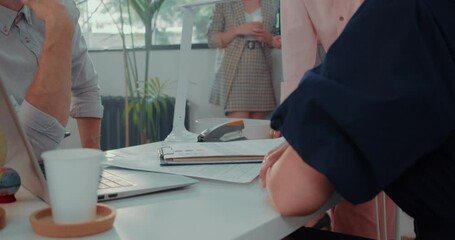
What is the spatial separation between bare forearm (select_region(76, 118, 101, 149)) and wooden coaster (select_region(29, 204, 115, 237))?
990 millimetres

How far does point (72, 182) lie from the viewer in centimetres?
55

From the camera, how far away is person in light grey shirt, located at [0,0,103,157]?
0.92 m

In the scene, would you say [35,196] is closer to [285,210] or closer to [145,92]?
[285,210]

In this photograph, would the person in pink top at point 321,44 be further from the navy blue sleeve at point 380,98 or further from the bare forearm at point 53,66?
the navy blue sleeve at point 380,98

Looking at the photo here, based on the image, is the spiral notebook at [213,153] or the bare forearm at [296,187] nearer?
the bare forearm at [296,187]

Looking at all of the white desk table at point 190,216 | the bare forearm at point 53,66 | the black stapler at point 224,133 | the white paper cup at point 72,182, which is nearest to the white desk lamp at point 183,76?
the black stapler at point 224,133

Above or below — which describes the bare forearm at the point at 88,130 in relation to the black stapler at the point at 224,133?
below

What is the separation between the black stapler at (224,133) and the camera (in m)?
1.35

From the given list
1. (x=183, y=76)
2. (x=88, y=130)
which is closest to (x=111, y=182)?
(x=183, y=76)

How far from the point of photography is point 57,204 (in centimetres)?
58

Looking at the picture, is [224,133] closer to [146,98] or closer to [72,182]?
[72,182]

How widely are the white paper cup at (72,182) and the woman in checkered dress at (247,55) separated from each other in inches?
91.3

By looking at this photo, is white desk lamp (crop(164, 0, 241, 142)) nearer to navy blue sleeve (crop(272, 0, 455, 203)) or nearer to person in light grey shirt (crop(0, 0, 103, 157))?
person in light grey shirt (crop(0, 0, 103, 157))

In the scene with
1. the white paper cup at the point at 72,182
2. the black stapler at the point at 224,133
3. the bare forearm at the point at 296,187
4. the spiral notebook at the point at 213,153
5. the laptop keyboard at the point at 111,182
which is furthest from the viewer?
the black stapler at the point at 224,133
